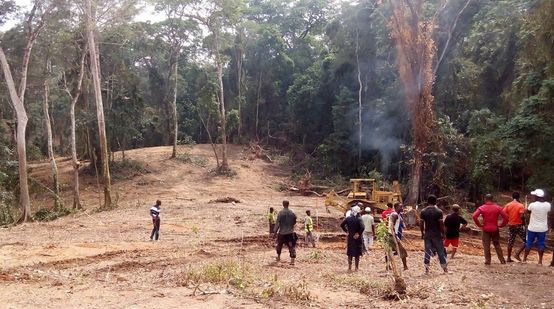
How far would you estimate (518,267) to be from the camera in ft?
33.8

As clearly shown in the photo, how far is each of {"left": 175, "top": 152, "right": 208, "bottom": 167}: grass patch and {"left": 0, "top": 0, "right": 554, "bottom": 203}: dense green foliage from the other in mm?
2846

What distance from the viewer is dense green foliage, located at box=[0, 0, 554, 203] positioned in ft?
60.5

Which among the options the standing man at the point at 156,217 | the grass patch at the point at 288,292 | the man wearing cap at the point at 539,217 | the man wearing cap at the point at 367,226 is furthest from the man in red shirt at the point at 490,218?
the standing man at the point at 156,217

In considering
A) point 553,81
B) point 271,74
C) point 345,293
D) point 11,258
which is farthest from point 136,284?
point 271,74

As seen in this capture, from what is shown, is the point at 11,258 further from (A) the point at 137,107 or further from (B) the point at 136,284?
(A) the point at 137,107

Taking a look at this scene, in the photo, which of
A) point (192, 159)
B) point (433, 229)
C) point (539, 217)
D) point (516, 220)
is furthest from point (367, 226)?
point (192, 159)

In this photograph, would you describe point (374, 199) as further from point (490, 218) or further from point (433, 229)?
point (433, 229)

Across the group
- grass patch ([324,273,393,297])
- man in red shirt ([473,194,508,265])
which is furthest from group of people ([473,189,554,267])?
grass patch ([324,273,393,297])

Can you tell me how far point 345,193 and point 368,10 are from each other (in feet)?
45.4

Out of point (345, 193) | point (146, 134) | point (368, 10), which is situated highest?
point (368, 10)

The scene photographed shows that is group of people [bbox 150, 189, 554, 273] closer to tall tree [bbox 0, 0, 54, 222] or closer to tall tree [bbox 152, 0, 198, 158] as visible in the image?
tall tree [bbox 0, 0, 54, 222]

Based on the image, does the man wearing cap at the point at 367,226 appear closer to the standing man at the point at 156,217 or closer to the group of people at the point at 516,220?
the group of people at the point at 516,220

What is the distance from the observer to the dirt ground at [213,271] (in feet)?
25.1

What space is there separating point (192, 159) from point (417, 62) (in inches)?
901
